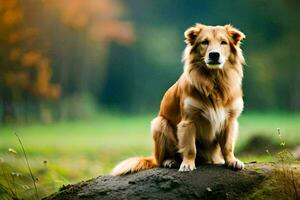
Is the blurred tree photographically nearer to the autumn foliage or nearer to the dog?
the autumn foliage

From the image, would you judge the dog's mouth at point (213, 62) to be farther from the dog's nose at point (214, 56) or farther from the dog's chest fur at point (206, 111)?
the dog's chest fur at point (206, 111)

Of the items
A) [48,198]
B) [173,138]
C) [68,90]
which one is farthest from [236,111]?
[68,90]

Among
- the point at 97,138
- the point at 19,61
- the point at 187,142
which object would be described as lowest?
the point at 97,138

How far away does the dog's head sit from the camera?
120 inches

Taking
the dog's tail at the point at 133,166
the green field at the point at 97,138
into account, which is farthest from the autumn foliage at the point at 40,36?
the dog's tail at the point at 133,166

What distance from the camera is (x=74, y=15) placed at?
Answer: 5.16 metres

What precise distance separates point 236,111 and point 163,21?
211 centimetres

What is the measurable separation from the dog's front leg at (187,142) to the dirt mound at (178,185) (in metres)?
0.06

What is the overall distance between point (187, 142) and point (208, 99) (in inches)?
10.1

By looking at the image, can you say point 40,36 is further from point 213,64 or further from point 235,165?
point 235,165

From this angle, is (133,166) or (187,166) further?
(133,166)

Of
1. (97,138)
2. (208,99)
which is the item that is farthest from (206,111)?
(97,138)

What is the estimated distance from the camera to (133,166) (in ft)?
10.7

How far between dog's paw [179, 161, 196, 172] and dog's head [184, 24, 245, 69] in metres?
0.52
